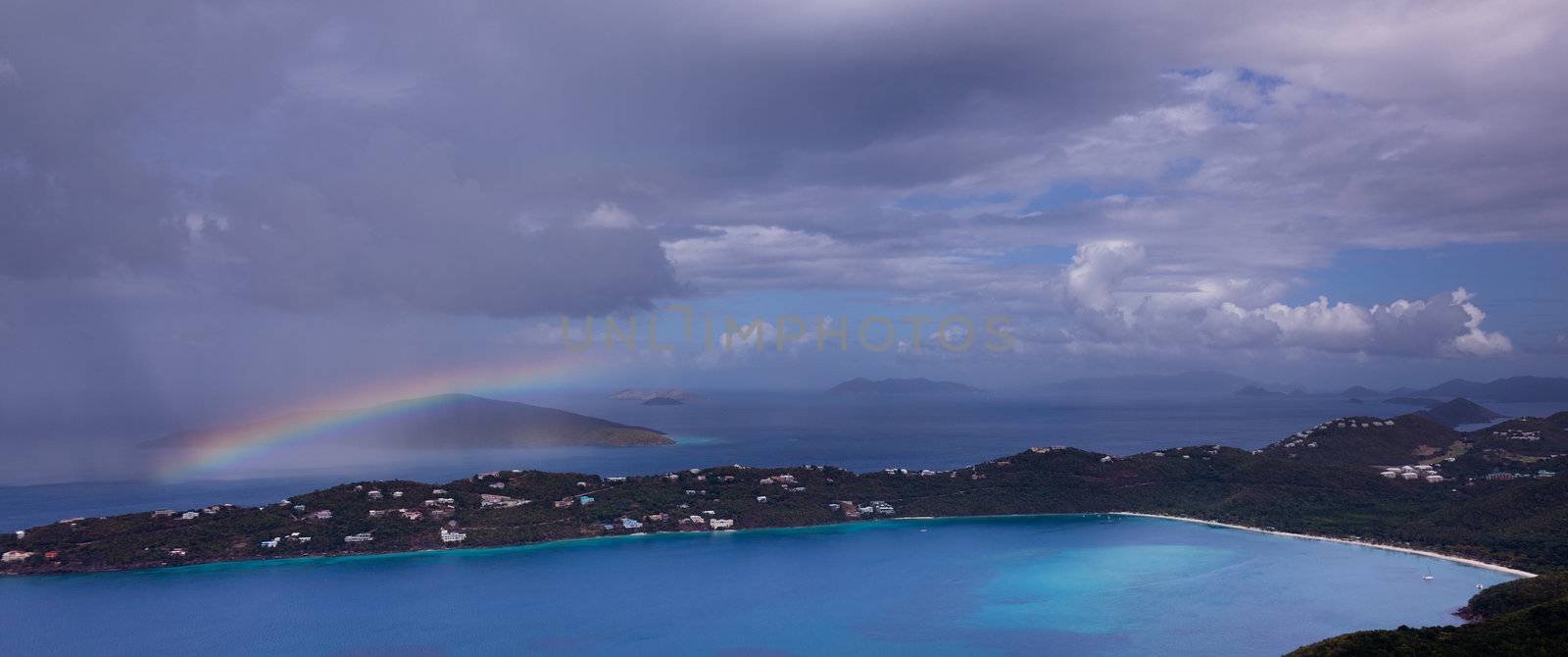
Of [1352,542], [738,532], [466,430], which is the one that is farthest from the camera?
[466,430]

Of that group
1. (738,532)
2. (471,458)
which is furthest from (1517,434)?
(471,458)

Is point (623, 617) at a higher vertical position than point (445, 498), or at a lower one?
lower

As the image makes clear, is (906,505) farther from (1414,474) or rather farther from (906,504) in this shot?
(1414,474)

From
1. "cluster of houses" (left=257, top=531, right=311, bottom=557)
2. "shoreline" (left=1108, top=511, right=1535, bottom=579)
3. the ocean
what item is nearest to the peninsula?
"cluster of houses" (left=257, top=531, right=311, bottom=557)

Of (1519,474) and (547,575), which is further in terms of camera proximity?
(1519,474)

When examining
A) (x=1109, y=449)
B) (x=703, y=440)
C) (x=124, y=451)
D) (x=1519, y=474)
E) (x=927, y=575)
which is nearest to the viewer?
(x=927, y=575)

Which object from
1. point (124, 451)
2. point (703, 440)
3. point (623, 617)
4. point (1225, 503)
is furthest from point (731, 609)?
point (124, 451)

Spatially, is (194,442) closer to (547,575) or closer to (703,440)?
(703,440)

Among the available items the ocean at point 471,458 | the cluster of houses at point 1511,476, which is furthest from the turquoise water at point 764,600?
the ocean at point 471,458
